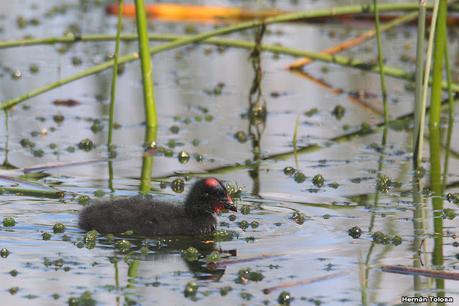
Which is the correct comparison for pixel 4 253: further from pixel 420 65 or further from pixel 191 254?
pixel 420 65

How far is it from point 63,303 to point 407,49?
13398 mm

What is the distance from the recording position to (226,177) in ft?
37.3

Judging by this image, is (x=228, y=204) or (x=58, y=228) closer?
(x=58, y=228)

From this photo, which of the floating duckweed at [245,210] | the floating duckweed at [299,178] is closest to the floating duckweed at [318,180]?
the floating duckweed at [299,178]

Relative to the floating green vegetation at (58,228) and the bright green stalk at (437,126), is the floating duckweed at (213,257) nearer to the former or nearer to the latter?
the floating green vegetation at (58,228)

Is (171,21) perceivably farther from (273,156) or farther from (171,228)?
(171,228)

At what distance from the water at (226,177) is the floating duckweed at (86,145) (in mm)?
111

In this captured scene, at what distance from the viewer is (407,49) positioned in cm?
1984

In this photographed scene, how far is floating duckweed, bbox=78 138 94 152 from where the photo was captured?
12.4 metres

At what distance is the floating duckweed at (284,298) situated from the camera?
7.24m

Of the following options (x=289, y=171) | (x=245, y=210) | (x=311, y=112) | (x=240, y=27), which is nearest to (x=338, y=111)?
(x=311, y=112)

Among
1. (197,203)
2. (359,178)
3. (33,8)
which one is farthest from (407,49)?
(197,203)

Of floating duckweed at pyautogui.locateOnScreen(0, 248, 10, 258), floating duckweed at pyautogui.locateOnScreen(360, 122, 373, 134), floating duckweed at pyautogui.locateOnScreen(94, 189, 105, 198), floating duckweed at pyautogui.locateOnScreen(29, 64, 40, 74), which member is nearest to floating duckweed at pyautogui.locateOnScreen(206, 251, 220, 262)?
floating duckweed at pyautogui.locateOnScreen(0, 248, 10, 258)

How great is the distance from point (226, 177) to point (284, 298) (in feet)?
13.7
